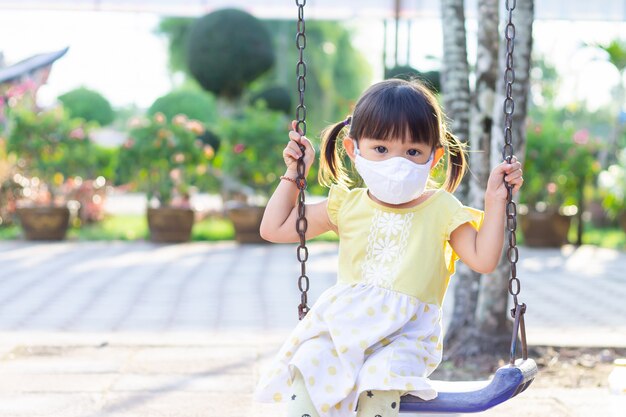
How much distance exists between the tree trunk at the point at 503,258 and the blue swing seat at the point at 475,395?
1.94 metres

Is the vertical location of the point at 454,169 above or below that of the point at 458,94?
below

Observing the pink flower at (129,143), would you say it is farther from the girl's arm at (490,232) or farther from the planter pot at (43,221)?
the girl's arm at (490,232)

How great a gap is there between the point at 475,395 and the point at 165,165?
8.37 metres

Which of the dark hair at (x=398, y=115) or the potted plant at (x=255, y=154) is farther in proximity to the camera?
the potted plant at (x=255, y=154)

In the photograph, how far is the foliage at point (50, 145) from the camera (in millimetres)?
10773

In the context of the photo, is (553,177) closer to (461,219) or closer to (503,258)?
(503,258)

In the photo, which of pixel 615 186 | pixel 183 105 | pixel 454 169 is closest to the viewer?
pixel 454 169

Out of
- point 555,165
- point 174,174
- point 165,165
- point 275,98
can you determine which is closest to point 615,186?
point 555,165

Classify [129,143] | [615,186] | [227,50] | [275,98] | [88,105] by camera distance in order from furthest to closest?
[88,105], [275,98], [227,50], [615,186], [129,143]

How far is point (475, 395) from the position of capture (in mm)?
2525

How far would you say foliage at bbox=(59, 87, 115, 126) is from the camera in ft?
80.7

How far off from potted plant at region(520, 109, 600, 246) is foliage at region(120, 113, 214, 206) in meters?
3.86

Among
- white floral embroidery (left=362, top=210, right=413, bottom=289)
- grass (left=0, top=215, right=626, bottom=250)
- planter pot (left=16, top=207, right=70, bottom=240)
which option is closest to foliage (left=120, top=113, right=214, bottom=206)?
grass (left=0, top=215, right=626, bottom=250)

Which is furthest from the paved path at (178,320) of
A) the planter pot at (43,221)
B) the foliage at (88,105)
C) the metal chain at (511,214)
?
the foliage at (88,105)
